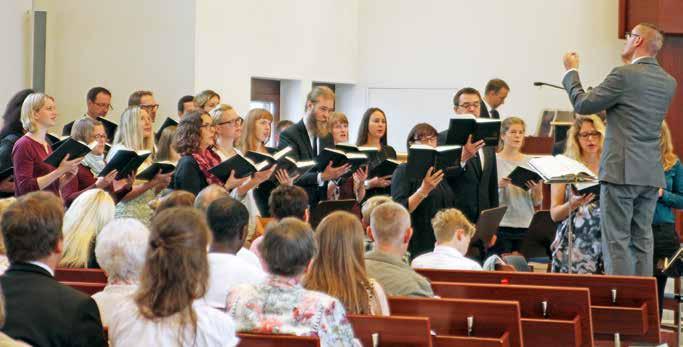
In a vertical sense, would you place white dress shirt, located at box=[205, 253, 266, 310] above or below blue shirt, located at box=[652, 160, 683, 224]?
below

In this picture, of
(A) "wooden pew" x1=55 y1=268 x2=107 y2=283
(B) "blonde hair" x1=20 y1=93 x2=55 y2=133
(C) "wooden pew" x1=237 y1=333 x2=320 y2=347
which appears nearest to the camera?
(C) "wooden pew" x1=237 y1=333 x2=320 y2=347

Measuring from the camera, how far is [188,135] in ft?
22.4

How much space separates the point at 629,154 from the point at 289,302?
321cm

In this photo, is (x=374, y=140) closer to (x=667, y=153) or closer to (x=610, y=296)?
(x=667, y=153)

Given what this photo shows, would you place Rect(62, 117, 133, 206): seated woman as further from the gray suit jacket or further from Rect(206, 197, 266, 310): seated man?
the gray suit jacket

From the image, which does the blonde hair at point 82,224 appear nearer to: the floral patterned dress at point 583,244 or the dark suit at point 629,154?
the dark suit at point 629,154

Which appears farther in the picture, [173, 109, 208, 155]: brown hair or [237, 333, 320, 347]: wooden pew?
[173, 109, 208, 155]: brown hair

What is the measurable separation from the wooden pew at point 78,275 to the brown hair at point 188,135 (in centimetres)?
214

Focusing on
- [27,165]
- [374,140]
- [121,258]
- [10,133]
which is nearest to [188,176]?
[27,165]

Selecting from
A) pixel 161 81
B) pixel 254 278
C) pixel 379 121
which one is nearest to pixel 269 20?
pixel 161 81

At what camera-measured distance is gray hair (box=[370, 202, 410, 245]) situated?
174 inches

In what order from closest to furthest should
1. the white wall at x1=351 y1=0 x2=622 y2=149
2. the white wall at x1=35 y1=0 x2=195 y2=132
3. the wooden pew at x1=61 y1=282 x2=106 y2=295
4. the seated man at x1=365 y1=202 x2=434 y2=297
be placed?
the wooden pew at x1=61 y1=282 x2=106 y2=295 < the seated man at x1=365 y1=202 x2=434 y2=297 < the white wall at x1=35 y1=0 x2=195 y2=132 < the white wall at x1=351 y1=0 x2=622 y2=149

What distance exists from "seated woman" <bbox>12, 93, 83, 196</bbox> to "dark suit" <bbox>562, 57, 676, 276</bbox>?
3.03m

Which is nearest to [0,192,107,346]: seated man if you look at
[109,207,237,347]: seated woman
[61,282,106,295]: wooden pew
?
[109,207,237,347]: seated woman
